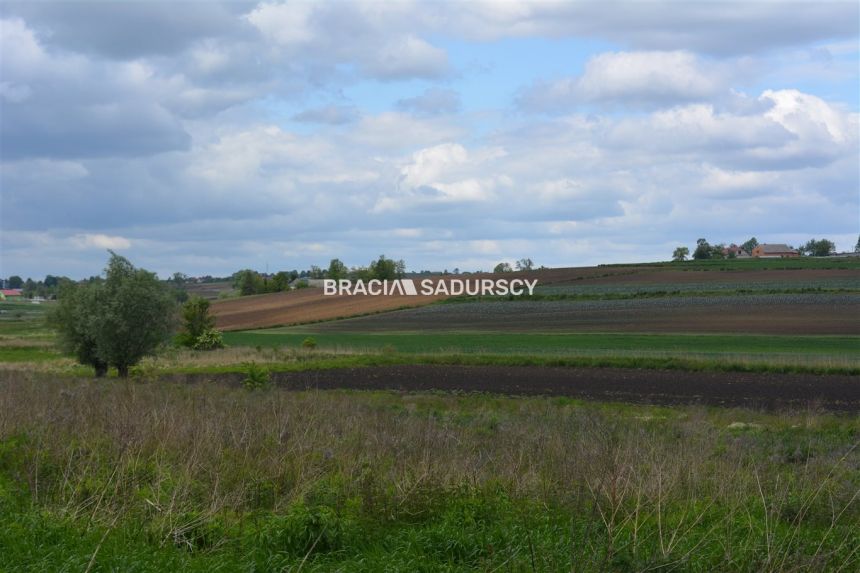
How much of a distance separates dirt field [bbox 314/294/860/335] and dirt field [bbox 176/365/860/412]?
26432 mm

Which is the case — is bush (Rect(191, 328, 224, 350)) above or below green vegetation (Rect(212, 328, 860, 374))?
above

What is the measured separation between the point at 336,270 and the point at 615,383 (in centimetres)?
13925

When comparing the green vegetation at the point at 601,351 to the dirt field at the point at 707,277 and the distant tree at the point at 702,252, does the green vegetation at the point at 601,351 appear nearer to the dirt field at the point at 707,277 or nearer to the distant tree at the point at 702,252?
the dirt field at the point at 707,277

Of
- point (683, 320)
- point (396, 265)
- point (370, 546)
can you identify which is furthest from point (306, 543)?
point (396, 265)

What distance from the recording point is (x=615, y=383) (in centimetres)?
4094

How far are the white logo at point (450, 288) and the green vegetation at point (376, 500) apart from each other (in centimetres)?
9171

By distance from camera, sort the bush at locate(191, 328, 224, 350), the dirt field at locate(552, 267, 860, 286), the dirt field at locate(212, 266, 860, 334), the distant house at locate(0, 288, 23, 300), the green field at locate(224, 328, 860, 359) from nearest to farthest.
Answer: the green field at locate(224, 328, 860, 359), the bush at locate(191, 328, 224, 350), the dirt field at locate(212, 266, 860, 334), the dirt field at locate(552, 267, 860, 286), the distant house at locate(0, 288, 23, 300)

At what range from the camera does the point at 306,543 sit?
8578mm

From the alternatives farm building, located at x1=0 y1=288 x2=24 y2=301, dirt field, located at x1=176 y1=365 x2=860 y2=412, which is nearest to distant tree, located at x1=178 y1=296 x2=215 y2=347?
dirt field, located at x1=176 y1=365 x2=860 y2=412

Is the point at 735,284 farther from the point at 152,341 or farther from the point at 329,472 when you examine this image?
the point at 329,472

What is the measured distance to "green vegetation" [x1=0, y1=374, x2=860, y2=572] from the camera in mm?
8023

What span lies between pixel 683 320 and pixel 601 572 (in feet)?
233

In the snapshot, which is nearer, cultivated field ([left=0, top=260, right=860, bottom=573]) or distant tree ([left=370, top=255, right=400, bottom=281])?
cultivated field ([left=0, top=260, right=860, bottom=573])

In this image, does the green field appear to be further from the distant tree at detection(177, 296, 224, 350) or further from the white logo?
the white logo
